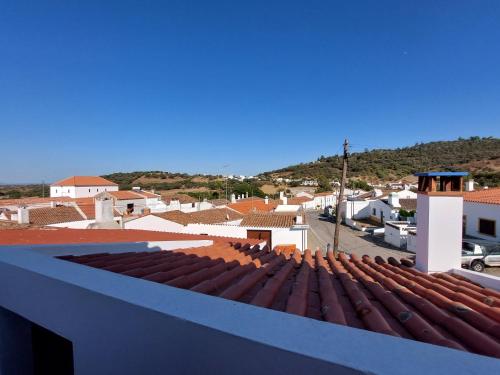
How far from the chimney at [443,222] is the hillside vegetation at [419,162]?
49.8 meters

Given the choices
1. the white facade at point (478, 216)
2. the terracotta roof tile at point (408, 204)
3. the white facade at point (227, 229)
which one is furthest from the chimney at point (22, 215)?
the terracotta roof tile at point (408, 204)

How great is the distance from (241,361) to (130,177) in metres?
97.7

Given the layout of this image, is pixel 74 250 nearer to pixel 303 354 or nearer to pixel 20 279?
pixel 20 279

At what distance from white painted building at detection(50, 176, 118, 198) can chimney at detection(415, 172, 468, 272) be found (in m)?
57.5

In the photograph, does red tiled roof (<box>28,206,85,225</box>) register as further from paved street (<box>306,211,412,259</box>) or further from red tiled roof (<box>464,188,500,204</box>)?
red tiled roof (<box>464,188,500,204</box>)

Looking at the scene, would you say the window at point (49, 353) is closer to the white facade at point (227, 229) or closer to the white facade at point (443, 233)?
the white facade at point (443, 233)

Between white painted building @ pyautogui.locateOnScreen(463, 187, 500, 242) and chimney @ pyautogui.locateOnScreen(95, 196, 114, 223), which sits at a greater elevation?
chimney @ pyautogui.locateOnScreen(95, 196, 114, 223)

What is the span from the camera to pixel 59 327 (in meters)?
1.96

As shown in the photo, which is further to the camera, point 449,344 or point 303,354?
point 449,344

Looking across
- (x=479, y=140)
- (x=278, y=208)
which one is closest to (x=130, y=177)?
(x=278, y=208)

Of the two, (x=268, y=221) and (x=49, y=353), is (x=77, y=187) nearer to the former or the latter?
(x=268, y=221)

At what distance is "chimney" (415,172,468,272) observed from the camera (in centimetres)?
486

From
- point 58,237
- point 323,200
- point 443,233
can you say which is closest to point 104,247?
point 58,237

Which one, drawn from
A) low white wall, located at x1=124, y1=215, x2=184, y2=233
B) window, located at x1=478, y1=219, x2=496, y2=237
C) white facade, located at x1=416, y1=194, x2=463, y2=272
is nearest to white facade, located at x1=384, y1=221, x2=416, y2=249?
window, located at x1=478, y1=219, x2=496, y2=237
